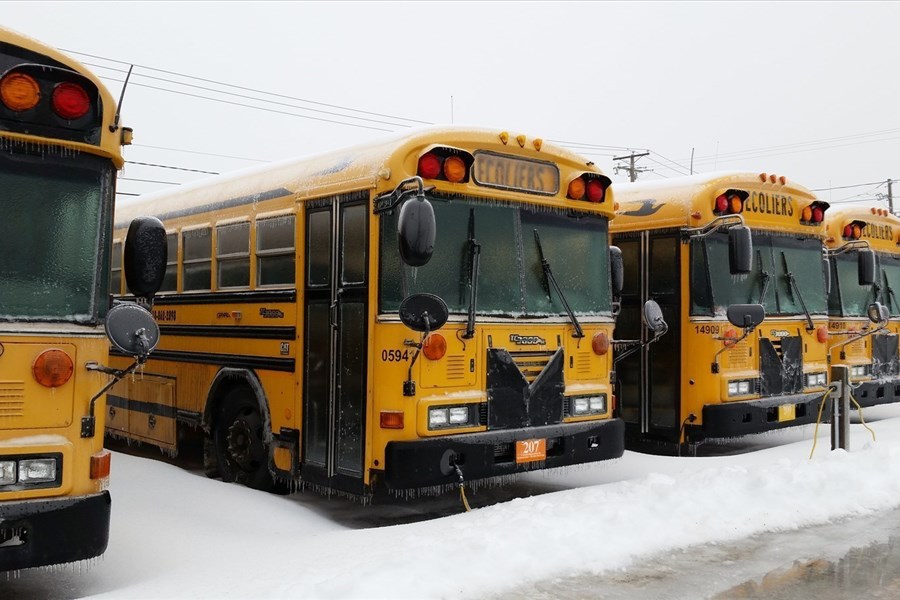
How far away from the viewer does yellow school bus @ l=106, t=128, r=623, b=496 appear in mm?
6066

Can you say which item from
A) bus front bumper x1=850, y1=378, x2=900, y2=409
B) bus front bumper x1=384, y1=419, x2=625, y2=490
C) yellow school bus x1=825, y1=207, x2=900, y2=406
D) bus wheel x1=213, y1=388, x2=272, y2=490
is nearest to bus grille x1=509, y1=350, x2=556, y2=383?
bus front bumper x1=384, y1=419, x2=625, y2=490

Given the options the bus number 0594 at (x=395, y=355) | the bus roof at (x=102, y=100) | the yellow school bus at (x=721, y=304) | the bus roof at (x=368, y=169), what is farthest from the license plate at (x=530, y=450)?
the bus roof at (x=102, y=100)

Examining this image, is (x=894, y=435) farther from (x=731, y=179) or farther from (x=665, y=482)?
(x=665, y=482)

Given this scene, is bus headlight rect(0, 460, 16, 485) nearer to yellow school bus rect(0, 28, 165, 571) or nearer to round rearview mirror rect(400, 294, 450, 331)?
yellow school bus rect(0, 28, 165, 571)

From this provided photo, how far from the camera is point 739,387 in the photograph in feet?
29.3

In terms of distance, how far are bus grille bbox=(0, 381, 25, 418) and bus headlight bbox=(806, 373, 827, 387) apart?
7.96 m

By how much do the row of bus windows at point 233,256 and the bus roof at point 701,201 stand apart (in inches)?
155

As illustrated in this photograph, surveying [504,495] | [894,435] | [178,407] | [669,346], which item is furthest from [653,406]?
[178,407]

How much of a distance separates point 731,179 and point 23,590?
719 centimetres

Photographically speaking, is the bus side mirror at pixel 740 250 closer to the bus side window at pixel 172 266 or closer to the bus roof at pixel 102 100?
the bus side window at pixel 172 266

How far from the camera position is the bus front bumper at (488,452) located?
592 cm

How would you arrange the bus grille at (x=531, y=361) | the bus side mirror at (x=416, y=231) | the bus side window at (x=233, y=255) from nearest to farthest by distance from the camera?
the bus side mirror at (x=416, y=231), the bus grille at (x=531, y=361), the bus side window at (x=233, y=255)

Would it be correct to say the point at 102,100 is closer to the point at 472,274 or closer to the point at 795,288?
the point at 472,274

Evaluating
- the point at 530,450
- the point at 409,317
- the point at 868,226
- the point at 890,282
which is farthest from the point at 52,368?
the point at 890,282
